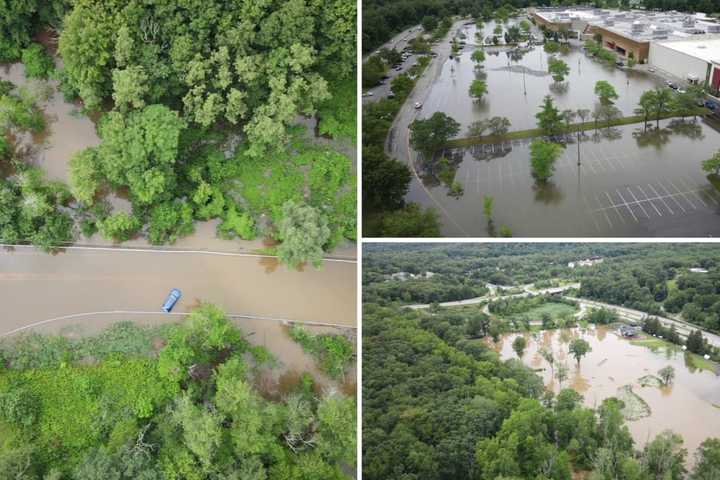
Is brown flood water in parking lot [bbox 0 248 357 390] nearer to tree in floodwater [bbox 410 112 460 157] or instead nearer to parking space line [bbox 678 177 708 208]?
tree in floodwater [bbox 410 112 460 157]

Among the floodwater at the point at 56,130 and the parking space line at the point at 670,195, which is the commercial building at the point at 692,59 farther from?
the floodwater at the point at 56,130

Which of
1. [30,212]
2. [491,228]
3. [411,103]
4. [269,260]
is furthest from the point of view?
[269,260]

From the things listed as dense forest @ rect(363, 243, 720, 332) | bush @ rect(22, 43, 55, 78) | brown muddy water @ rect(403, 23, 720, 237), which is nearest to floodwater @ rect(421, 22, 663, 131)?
brown muddy water @ rect(403, 23, 720, 237)

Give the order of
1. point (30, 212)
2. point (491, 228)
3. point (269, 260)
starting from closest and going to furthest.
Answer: point (491, 228) < point (30, 212) < point (269, 260)

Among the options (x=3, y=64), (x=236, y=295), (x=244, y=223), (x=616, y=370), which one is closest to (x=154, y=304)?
(x=236, y=295)

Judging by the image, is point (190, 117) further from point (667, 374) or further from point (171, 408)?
point (667, 374)

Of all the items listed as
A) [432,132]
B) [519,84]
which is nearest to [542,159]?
[519,84]

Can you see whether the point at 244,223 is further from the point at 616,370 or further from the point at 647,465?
the point at 647,465

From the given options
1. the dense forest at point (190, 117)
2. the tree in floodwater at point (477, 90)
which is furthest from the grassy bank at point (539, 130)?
the dense forest at point (190, 117)
